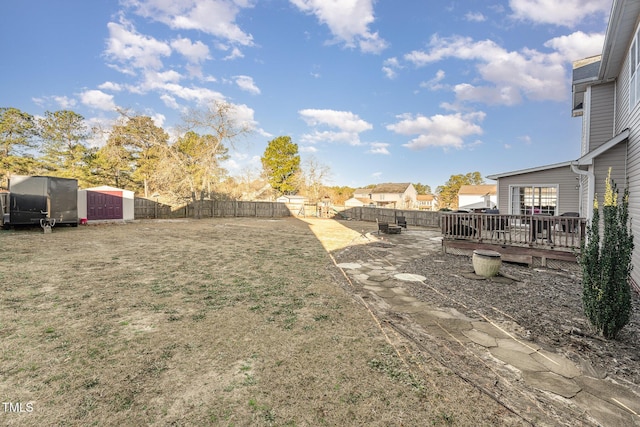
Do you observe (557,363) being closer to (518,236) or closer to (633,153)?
(633,153)

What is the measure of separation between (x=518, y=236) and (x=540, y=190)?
4.85 metres

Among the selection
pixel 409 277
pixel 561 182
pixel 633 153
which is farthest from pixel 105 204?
pixel 561 182

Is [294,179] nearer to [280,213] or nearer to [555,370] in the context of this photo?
[280,213]

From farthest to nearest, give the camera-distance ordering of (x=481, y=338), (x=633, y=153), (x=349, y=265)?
(x=349, y=265), (x=633, y=153), (x=481, y=338)

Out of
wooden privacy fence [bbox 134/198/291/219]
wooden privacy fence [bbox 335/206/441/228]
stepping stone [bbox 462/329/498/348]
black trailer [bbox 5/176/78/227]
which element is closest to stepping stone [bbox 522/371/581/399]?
stepping stone [bbox 462/329/498/348]

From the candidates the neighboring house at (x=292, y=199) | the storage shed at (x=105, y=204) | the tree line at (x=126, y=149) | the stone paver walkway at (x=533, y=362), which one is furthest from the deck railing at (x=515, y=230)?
the neighboring house at (x=292, y=199)

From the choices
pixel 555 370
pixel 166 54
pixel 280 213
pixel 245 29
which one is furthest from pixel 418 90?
pixel 555 370

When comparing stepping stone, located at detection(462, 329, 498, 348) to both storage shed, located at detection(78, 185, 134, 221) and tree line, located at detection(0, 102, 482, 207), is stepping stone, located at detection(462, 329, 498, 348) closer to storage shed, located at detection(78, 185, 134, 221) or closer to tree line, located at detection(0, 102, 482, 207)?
storage shed, located at detection(78, 185, 134, 221)

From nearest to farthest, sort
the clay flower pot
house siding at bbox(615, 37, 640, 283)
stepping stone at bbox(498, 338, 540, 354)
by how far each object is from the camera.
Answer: stepping stone at bbox(498, 338, 540, 354) → house siding at bbox(615, 37, 640, 283) → the clay flower pot

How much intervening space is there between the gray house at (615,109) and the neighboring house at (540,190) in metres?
0.67

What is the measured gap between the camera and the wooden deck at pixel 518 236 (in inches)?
251

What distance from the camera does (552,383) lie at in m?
2.19

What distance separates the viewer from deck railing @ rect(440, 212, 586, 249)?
21.3 feet

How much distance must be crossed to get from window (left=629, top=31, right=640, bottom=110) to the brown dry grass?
689 cm
